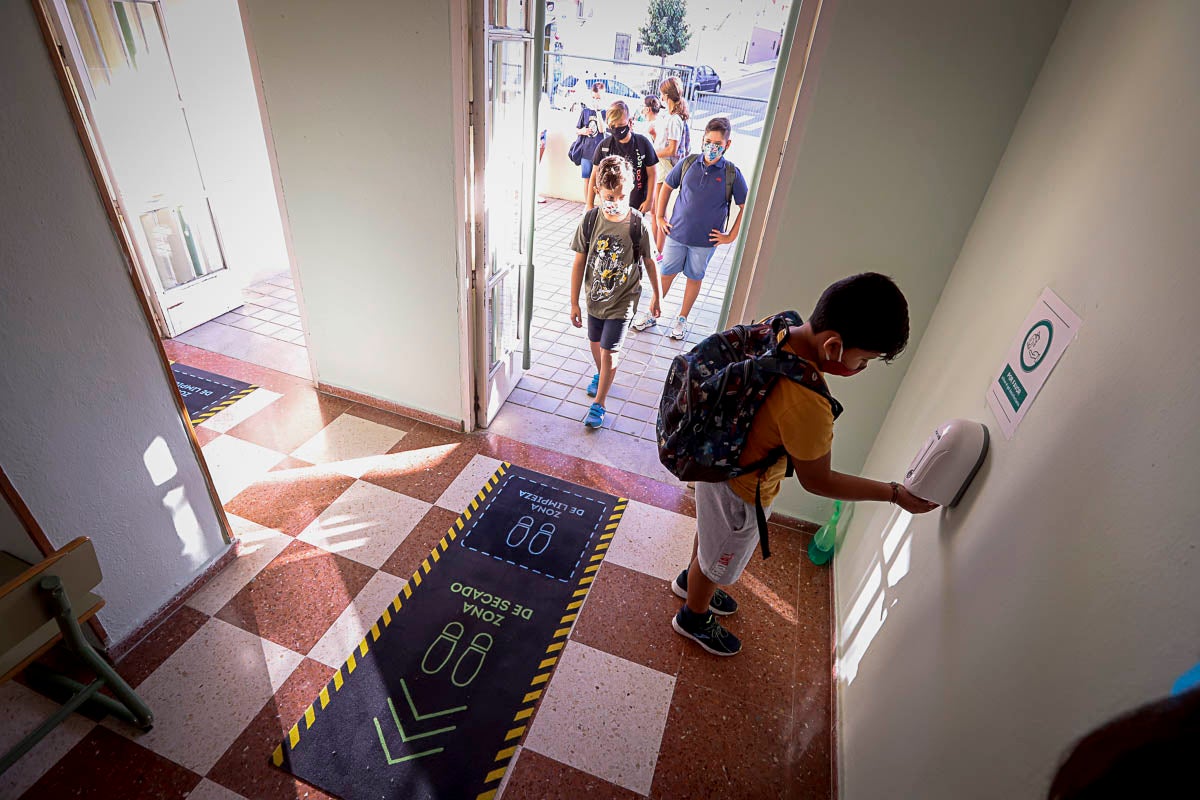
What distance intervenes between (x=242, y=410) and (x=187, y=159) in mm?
1930

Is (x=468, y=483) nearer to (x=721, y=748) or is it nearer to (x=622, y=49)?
(x=721, y=748)

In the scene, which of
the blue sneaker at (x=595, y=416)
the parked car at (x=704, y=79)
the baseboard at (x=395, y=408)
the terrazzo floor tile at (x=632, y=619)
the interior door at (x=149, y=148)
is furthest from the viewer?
the parked car at (x=704, y=79)

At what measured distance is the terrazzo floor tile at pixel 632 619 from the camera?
2404 mm

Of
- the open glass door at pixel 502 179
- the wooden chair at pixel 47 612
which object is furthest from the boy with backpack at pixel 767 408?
the wooden chair at pixel 47 612

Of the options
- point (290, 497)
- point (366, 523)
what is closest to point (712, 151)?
point (366, 523)

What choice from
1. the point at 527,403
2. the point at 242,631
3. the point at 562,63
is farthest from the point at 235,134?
the point at 562,63

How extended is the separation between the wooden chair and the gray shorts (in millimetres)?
1932

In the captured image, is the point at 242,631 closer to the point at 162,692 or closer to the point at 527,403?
the point at 162,692

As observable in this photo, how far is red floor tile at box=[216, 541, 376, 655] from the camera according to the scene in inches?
92.2

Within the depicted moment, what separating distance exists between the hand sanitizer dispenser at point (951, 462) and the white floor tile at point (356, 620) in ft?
6.90

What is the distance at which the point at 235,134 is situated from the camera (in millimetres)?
4383

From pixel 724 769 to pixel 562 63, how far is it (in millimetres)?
8261

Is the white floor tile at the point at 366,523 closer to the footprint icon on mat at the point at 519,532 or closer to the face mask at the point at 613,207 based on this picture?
the footprint icon on mat at the point at 519,532

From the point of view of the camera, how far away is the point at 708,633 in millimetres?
2438
